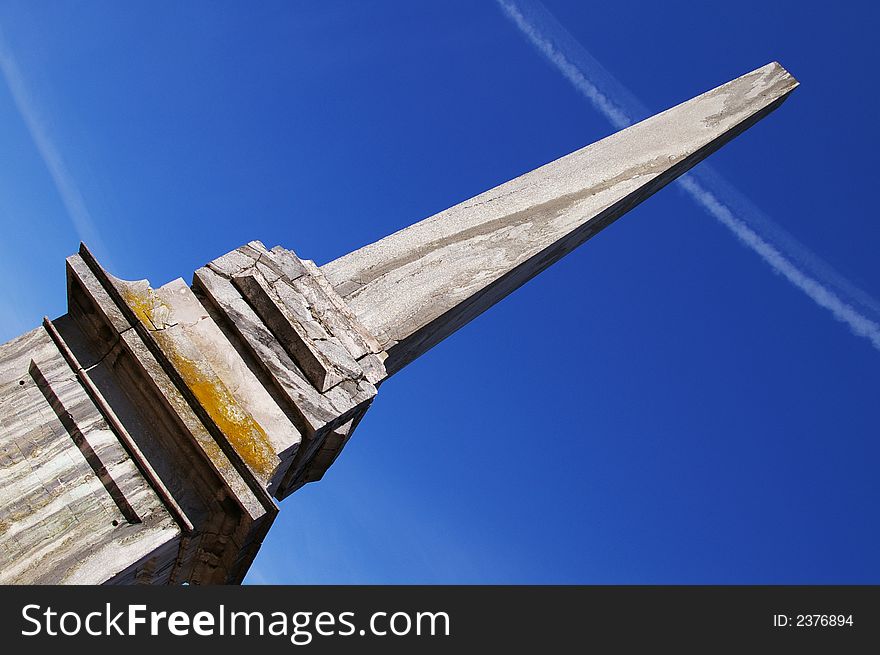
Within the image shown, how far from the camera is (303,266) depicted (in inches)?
186

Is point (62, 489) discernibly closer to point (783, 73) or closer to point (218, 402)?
point (218, 402)

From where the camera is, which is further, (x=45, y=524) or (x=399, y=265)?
(x=399, y=265)

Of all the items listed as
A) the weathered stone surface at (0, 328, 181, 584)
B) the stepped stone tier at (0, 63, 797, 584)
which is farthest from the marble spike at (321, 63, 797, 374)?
the weathered stone surface at (0, 328, 181, 584)

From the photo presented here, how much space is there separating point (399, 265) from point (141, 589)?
2.52 metres

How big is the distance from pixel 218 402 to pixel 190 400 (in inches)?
5.5

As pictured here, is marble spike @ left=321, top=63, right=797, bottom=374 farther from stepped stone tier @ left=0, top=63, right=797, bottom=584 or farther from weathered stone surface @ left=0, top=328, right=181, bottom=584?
weathered stone surface @ left=0, top=328, right=181, bottom=584

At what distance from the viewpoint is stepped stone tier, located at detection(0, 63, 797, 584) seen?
142 inches

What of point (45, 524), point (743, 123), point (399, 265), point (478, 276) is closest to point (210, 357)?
point (45, 524)

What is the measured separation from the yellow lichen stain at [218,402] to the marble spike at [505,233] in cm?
107

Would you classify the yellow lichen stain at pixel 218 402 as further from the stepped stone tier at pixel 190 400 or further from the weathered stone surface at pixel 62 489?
the weathered stone surface at pixel 62 489

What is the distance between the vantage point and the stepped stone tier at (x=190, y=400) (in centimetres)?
360

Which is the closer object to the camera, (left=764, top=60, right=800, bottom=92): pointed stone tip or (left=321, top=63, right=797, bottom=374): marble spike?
(left=321, top=63, right=797, bottom=374): marble spike

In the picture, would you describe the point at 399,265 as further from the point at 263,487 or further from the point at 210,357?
the point at 263,487

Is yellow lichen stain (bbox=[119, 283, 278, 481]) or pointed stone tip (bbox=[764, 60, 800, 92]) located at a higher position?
pointed stone tip (bbox=[764, 60, 800, 92])
